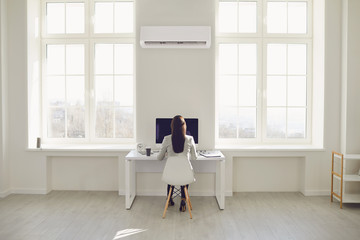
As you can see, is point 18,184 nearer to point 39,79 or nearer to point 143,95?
point 39,79

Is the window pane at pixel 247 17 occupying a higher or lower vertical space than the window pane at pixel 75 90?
higher

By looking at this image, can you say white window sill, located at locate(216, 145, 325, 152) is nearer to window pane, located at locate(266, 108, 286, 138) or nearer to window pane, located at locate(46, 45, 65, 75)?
window pane, located at locate(266, 108, 286, 138)

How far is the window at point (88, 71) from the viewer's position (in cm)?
492

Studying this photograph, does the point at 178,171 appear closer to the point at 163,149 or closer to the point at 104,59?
the point at 163,149

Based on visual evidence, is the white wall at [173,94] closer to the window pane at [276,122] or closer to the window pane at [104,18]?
the window pane at [276,122]

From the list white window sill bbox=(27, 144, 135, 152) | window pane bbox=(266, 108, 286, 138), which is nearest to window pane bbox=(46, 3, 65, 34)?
white window sill bbox=(27, 144, 135, 152)

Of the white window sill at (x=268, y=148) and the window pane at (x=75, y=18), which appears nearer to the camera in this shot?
the white window sill at (x=268, y=148)

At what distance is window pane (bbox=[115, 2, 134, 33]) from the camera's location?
4.92 metres

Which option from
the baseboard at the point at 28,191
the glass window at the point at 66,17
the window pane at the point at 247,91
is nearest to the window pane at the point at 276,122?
the window pane at the point at 247,91

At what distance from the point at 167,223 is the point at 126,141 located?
1.87m

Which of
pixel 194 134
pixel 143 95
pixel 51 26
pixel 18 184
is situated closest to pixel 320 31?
pixel 194 134

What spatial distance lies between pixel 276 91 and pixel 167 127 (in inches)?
78.5

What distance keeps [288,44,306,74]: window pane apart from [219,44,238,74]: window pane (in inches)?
35.4

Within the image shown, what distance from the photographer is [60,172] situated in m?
4.71
